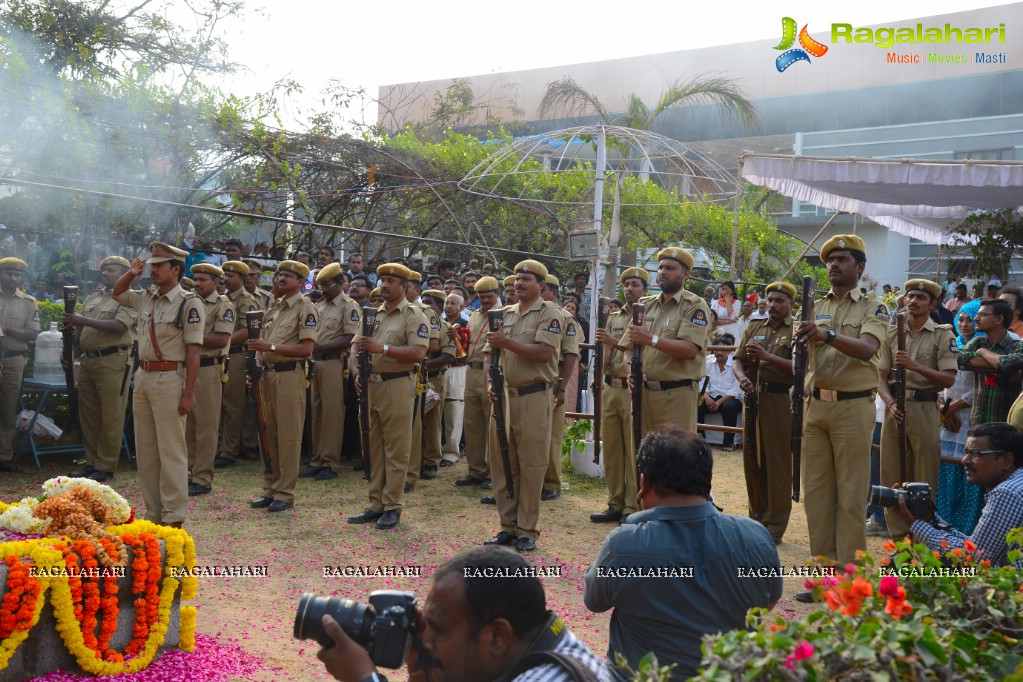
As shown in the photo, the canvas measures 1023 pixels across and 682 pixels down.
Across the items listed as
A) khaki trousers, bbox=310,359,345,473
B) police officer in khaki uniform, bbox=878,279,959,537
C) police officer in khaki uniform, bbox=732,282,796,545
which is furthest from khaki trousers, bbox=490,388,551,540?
khaki trousers, bbox=310,359,345,473

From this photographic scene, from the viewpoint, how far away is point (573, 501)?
8375 millimetres

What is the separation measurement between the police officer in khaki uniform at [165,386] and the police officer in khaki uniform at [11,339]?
2701 mm

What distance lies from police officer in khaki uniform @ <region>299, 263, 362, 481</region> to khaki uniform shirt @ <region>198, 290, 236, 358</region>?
34.5 inches

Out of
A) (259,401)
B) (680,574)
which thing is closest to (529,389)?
A: (259,401)

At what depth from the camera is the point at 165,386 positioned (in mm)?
6395

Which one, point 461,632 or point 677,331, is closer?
point 461,632

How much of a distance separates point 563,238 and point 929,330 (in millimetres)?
10841

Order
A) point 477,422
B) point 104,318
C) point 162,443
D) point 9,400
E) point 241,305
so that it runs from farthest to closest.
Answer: point 241,305 → point 477,422 → point 9,400 → point 104,318 → point 162,443

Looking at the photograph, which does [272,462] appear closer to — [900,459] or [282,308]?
[282,308]

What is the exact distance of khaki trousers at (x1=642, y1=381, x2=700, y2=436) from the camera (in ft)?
22.7

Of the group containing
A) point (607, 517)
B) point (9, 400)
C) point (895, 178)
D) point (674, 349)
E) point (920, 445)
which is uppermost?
point (895, 178)

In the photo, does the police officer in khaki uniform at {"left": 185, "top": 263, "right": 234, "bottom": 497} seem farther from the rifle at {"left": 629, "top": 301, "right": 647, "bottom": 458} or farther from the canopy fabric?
the canopy fabric

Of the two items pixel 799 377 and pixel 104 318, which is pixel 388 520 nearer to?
pixel 799 377

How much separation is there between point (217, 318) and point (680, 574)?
6.46m
